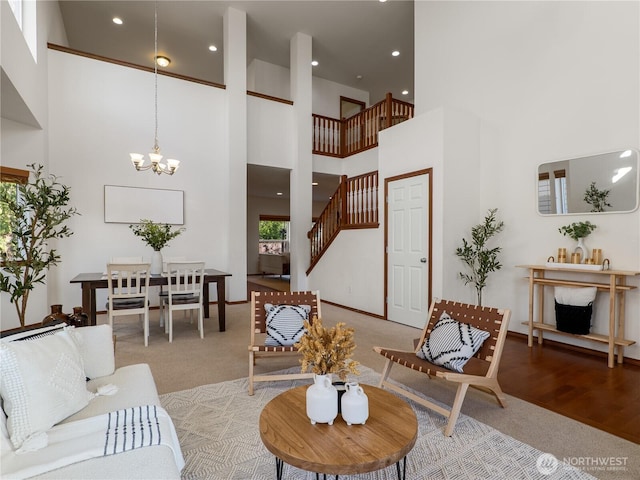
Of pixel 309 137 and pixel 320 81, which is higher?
pixel 320 81

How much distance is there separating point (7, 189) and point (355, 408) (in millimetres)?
5292

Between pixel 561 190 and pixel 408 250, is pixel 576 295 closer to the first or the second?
pixel 561 190

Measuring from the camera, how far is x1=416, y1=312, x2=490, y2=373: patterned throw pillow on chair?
2336 mm

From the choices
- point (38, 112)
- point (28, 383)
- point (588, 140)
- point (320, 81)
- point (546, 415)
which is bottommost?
point (546, 415)

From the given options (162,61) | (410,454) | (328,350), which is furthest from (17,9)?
(410,454)

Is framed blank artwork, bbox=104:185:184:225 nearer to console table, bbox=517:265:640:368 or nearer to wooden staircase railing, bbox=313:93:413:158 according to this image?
wooden staircase railing, bbox=313:93:413:158

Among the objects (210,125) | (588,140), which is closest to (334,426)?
(588,140)

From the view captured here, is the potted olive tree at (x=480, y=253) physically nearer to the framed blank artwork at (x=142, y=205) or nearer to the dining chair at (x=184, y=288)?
the dining chair at (x=184, y=288)

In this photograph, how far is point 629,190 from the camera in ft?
11.1

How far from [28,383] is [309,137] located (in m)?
6.53

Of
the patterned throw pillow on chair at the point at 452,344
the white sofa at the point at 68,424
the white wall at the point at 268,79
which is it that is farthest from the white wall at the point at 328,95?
the white sofa at the point at 68,424

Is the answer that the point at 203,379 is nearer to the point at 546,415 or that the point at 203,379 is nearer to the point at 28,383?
the point at 28,383

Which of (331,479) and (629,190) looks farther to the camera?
(629,190)

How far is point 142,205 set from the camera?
5.74 meters
